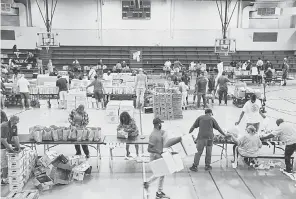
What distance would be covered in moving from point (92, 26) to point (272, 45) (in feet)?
50.6

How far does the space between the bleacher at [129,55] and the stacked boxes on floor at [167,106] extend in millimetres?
14128

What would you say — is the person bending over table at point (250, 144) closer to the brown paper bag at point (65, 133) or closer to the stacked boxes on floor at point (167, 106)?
the brown paper bag at point (65, 133)

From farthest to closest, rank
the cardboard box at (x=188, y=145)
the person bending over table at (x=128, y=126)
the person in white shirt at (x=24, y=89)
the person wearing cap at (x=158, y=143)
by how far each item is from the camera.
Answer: the person in white shirt at (x=24, y=89) < the person bending over table at (x=128, y=126) < the cardboard box at (x=188, y=145) < the person wearing cap at (x=158, y=143)

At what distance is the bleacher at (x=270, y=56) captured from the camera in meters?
26.5

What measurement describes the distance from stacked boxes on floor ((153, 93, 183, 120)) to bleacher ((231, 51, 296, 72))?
1628 cm

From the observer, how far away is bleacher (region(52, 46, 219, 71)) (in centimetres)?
2580

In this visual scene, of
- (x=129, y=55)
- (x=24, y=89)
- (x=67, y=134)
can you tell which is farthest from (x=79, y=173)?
(x=129, y=55)

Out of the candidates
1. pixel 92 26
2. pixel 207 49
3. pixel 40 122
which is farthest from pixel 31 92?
pixel 207 49

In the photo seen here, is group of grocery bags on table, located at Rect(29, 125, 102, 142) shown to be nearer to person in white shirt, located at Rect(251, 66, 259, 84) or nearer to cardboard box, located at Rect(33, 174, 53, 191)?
cardboard box, located at Rect(33, 174, 53, 191)

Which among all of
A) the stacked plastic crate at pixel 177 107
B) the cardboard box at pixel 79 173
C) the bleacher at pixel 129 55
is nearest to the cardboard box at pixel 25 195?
the cardboard box at pixel 79 173

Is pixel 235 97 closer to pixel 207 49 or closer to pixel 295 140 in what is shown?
pixel 295 140

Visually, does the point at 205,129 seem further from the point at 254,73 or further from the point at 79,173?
the point at 254,73

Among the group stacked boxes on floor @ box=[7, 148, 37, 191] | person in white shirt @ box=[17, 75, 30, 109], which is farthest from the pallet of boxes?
person in white shirt @ box=[17, 75, 30, 109]

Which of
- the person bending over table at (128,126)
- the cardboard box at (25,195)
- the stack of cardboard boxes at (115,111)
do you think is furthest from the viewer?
the stack of cardboard boxes at (115,111)
